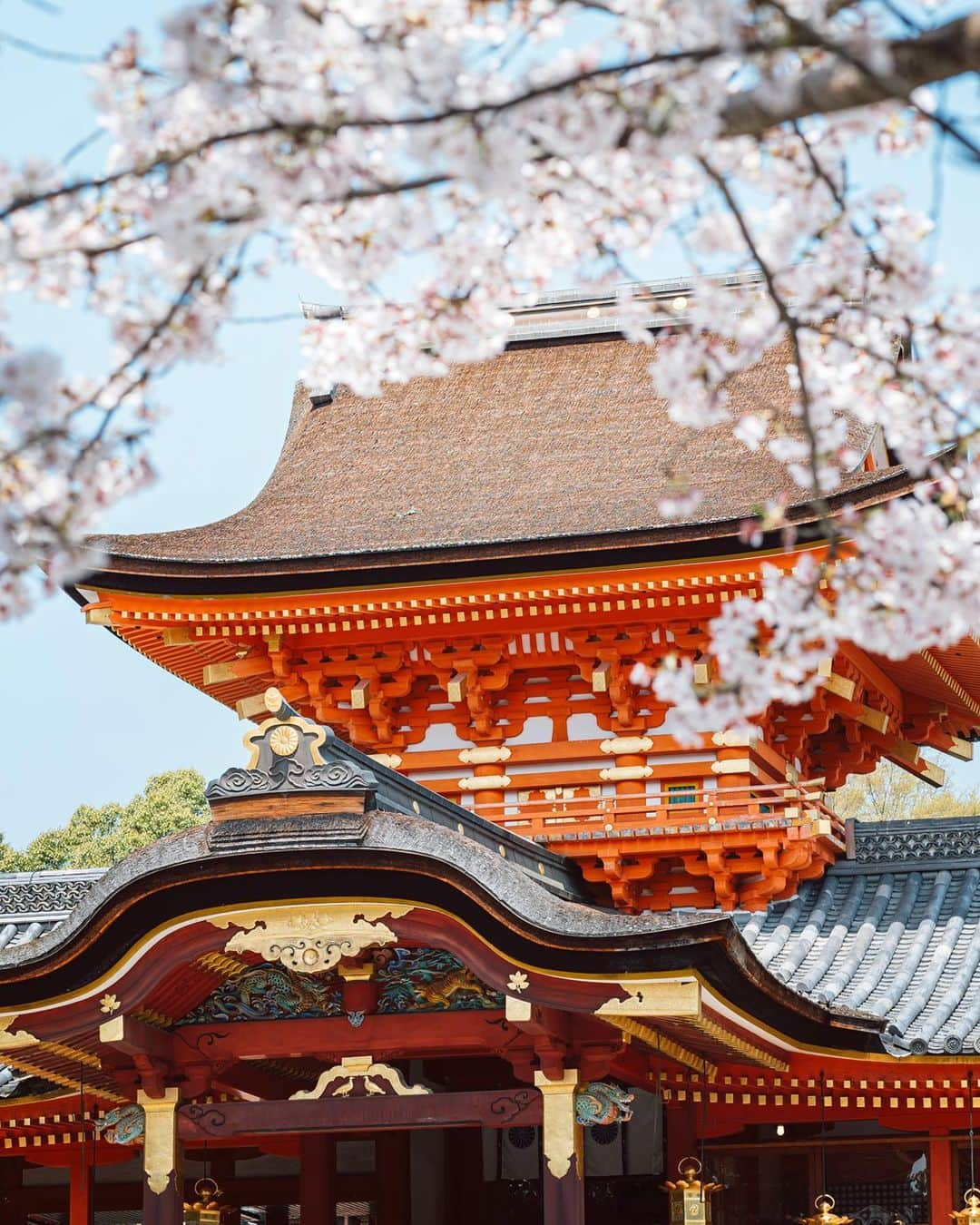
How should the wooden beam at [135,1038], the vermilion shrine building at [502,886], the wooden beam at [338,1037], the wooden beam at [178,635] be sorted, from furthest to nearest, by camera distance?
the wooden beam at [178,635] < the wooden beam at [338,1037] < the wooden beam at [135,1038] < the vermilion shrine building at [502,886]

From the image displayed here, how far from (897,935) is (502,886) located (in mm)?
4065

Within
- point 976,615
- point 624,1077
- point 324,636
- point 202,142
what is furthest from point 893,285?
point 324,636

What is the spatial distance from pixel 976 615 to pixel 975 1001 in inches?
219

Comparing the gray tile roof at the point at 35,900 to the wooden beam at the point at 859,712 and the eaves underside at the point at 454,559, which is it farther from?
the wooden beam at the point at 859,712

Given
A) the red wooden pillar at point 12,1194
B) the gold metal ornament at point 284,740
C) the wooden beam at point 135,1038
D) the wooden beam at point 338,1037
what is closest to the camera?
the wooden beam at point 135,1038

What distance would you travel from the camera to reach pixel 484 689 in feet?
45.1

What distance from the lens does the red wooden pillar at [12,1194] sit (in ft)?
41.7

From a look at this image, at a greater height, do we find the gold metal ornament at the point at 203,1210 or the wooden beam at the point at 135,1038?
the wooden beam at the point at 135,1038

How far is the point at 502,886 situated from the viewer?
9.22 meters

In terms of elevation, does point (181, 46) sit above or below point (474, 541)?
below

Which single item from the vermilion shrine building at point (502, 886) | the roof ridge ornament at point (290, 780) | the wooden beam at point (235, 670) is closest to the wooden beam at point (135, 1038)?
the vermilion shrine building at point (502, 886)

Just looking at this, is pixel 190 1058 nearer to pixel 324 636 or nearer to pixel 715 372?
pixel 324 636

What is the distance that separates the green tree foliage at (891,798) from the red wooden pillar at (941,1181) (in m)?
27.2

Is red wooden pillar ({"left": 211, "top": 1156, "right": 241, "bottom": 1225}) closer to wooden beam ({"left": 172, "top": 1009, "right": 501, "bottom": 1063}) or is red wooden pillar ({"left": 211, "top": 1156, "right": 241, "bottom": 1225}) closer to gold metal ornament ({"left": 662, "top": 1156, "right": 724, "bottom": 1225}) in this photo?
wooden beam ({"left": 172, "top": 1009, "right": 501, "bottom": 1063})
